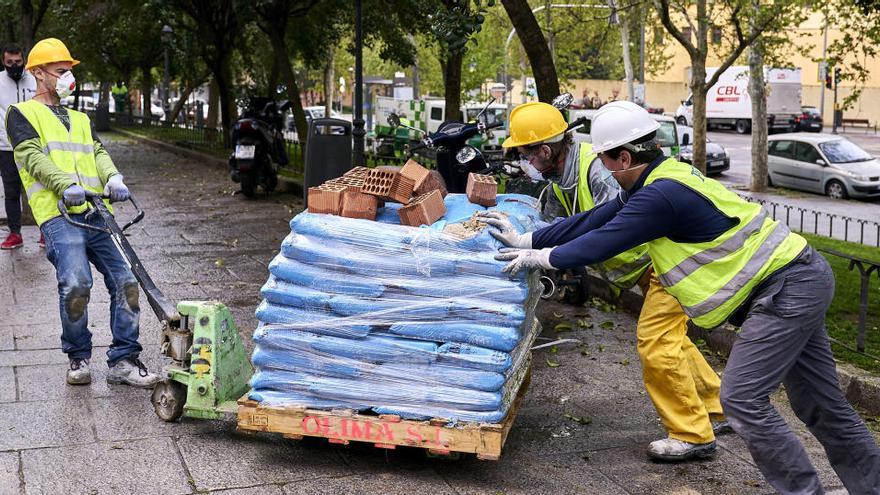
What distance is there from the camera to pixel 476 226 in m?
4.98

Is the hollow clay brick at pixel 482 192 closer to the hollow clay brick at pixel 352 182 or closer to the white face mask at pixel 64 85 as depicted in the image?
the hollow clay brick at pixel 352 182

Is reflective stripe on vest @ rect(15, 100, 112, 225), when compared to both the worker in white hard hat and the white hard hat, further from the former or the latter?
the white hard hat

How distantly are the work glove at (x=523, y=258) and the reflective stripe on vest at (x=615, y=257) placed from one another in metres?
0.88

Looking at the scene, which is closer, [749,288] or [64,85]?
[749,288]

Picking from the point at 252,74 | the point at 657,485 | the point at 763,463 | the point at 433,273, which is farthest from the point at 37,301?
the point at 252,74

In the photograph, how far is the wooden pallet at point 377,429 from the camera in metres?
4.72

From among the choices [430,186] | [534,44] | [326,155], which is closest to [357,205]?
[430,186]

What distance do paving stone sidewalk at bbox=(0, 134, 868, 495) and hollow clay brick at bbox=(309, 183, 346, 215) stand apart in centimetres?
112

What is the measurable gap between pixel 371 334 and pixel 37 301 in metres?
4.55

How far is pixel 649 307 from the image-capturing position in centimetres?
536

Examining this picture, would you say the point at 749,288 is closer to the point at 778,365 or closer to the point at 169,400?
the point at 778,365

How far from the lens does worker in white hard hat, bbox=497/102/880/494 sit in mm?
4355

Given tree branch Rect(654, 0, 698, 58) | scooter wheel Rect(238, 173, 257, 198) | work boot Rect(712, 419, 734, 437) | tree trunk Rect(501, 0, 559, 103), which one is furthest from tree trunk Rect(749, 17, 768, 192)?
work boot Rect(712, 419, 734, 437)

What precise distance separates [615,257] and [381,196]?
130 centimetres
